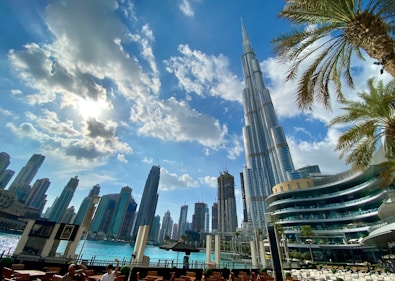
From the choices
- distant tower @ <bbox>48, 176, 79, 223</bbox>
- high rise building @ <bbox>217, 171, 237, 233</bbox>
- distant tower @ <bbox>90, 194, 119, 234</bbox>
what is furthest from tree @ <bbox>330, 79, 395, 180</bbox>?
distant tower @ <bbox>48, 176, 79, 223</bbox>

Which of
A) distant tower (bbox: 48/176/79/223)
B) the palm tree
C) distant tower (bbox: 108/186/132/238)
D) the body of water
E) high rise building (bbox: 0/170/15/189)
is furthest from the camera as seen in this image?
high rise building (bbox: 0/170/15/189)

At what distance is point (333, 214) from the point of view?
51188 millimetres

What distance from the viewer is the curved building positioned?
41.8m

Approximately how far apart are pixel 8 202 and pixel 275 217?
125m

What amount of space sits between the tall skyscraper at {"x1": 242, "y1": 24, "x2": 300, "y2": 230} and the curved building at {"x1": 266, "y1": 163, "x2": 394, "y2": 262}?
44.5 metres

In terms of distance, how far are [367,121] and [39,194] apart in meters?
243

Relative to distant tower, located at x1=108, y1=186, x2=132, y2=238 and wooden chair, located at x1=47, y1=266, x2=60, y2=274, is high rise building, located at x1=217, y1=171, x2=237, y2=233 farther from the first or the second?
wooden chair, located at x1=47, y1=266, x2=60, y2=274

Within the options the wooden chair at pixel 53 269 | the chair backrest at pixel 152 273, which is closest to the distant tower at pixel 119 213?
the chair backrest at pixel 152 273

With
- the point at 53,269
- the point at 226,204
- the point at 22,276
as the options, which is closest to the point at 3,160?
the point at 226,204

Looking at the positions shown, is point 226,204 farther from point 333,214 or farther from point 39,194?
point 39,194

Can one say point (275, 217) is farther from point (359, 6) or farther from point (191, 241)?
point (191, 241)

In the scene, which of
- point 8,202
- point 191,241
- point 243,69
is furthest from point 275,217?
point 243,69

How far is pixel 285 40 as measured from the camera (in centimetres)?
789

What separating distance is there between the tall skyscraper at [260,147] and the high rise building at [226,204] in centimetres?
3458
